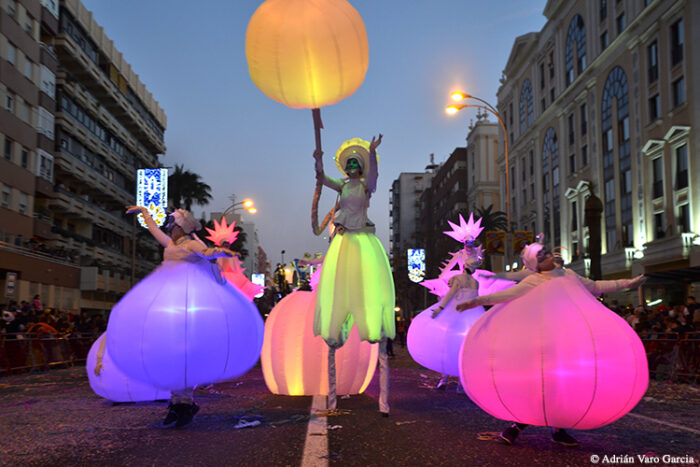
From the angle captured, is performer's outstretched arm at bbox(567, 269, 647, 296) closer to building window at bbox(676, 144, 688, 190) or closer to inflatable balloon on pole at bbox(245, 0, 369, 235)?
inflatable balloon on pole at bbox(245, 0, 369, 235)

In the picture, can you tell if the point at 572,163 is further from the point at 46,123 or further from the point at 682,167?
the point at 46,123

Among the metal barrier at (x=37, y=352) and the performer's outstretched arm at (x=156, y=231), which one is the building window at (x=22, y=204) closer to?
the metal barrier at (x=37, y=352)

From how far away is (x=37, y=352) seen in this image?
18812 millimetres

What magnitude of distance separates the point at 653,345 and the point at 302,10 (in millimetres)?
12716

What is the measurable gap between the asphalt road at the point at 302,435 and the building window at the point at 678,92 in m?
28.4

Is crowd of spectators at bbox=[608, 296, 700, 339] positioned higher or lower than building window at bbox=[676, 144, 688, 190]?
lower

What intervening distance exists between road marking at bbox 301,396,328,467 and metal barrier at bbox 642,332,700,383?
994cm

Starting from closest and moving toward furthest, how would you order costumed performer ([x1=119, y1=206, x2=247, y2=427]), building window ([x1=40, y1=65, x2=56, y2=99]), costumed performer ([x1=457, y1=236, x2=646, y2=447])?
costumed performer ([x1=457, y1=236, x2=646, y2=447]) < costumed performer ([x1=119, y1=206, x2=247, y2=427]) < building window ([x1=40, y1=65, x2=56, y2=99])

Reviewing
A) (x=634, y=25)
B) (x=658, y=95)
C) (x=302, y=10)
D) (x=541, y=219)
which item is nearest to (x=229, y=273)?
(x=302, y=10)

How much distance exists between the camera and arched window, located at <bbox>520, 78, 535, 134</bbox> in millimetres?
63688

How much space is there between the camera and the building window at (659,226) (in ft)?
120

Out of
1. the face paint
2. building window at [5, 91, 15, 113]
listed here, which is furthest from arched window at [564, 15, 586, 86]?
the face paint

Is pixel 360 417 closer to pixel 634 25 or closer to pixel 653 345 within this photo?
pixel 653 345

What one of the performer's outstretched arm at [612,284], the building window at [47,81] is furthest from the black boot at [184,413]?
the building window at [47,81]
